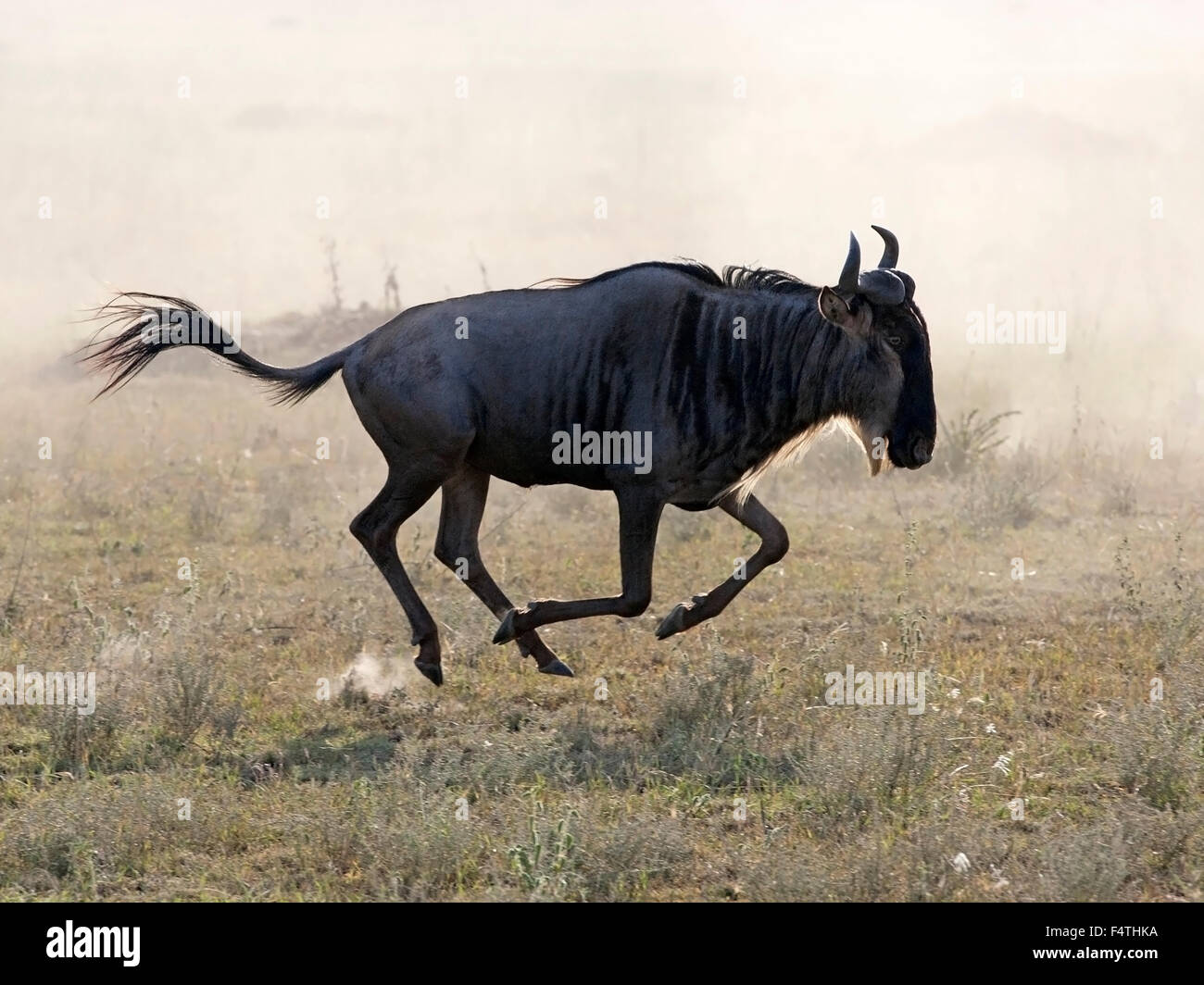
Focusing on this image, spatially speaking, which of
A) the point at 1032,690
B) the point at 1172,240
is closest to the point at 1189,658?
the point at 1032,690

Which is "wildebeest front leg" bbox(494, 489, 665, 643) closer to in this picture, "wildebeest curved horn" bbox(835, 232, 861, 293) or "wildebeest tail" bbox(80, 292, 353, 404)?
"wildebeest curved horn" bbox(835, 232, 861, 293)

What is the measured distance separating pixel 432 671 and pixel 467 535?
844 millimetres

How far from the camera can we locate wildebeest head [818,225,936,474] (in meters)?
6.85

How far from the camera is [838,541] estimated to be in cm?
1066

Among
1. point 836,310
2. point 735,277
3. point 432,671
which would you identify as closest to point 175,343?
point 432,671

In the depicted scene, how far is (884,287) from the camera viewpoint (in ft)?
22.4

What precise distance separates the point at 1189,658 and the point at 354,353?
13.4ft

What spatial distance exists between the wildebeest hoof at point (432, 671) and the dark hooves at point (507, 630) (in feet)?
1.19

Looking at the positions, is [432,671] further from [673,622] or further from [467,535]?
[673,622]

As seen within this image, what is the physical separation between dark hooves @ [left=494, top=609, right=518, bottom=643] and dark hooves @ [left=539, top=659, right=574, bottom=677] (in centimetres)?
35

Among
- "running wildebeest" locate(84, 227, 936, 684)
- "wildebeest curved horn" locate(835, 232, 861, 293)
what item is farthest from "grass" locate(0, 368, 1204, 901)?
"wildebeest curved horn" locate(835, 232, 861, 293)

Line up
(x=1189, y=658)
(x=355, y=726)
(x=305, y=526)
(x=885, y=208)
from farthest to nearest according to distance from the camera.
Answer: (x=885, y=208) < (x=305, y=526) < (x=1189, y=658) < (x=355, y=726)
